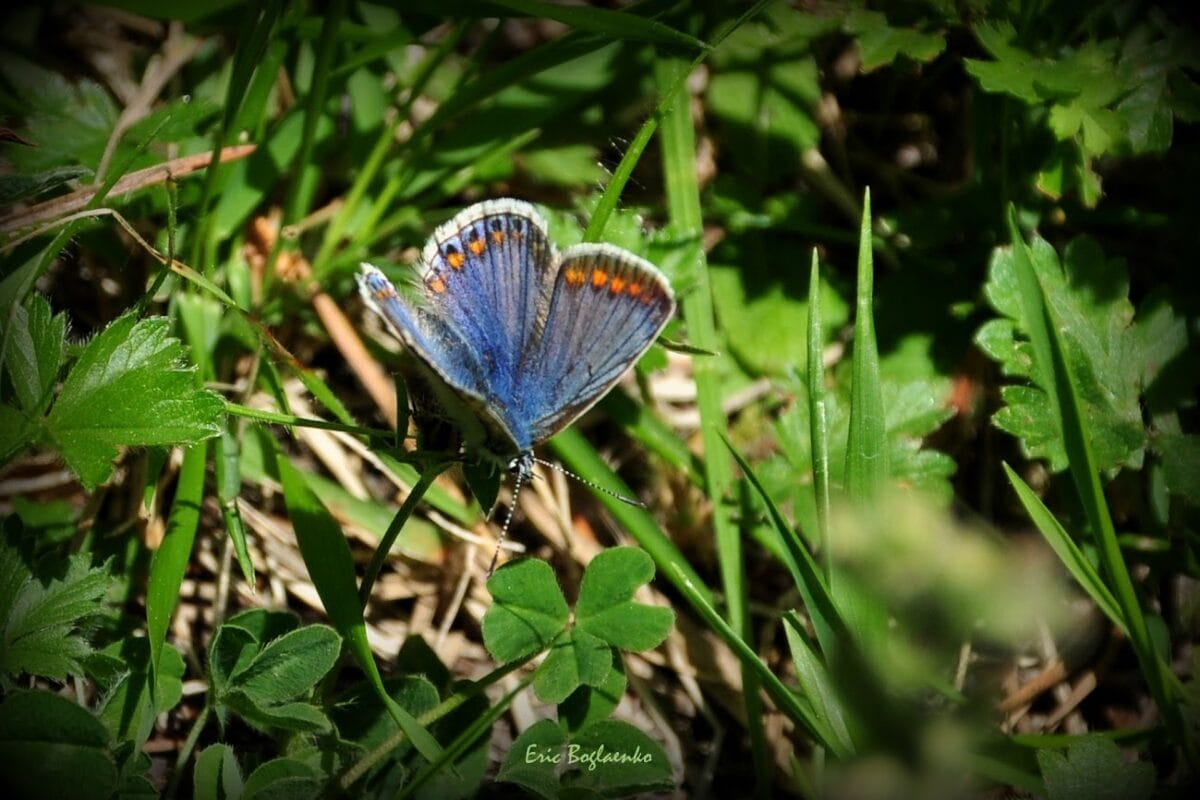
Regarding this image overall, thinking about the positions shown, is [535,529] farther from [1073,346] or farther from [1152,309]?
[1152,309]

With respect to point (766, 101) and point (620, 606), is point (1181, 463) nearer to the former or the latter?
point (620, 606)

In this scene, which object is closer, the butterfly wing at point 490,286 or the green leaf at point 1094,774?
the green leaf at point 1094,774

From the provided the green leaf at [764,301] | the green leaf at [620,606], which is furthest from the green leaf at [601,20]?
the green leaf at [620,606]

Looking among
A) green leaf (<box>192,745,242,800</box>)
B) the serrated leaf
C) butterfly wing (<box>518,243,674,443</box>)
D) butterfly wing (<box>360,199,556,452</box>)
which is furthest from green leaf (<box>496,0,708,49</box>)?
green leaf (<box>192,745,242,800</box>)

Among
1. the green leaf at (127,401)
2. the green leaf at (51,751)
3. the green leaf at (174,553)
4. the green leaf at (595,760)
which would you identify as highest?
the green leaf at (127,401)

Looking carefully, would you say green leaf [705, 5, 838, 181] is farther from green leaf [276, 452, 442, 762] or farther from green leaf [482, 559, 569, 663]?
green leaf [276, 452, 442, 762]

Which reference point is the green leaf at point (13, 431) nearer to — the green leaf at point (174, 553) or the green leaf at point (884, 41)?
the green leaf at point (174, 553)

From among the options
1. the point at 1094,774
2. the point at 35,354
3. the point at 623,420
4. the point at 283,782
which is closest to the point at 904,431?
the point at 623,420
